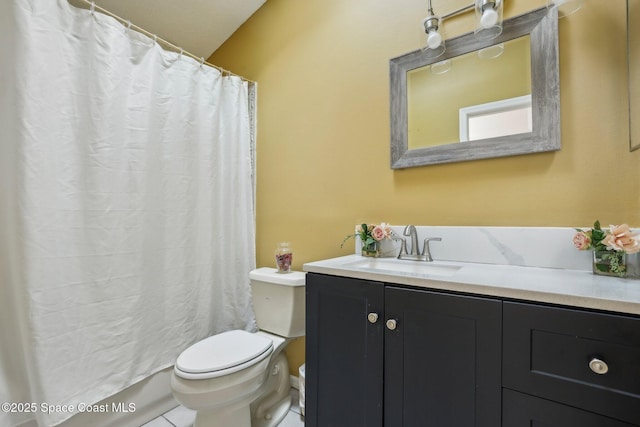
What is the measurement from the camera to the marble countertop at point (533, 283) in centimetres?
67

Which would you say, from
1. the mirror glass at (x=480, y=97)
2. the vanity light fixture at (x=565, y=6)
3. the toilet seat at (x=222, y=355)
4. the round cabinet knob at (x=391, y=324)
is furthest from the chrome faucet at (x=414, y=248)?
the vanity light fixture at (x=565, y=6)

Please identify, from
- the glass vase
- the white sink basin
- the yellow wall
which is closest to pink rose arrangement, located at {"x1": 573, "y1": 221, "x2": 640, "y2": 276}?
the yellow wall

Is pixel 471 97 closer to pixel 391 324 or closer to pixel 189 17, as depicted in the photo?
pixel 391 324

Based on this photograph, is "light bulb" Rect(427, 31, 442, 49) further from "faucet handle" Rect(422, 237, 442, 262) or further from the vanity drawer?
the vanity drawer

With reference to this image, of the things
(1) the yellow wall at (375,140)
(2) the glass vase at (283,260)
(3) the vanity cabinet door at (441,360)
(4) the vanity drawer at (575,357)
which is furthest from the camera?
(2) the glass vase at (283,260)

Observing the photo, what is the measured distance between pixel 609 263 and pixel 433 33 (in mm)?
1148

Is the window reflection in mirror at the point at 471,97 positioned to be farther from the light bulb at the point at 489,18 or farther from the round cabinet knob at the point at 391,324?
the round cabinet knob at the point at 391,324

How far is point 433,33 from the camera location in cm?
128

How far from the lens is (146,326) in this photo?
1475 mm

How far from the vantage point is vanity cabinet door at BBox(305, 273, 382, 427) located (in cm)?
97

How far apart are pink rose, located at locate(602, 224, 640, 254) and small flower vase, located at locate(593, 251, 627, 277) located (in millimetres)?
40

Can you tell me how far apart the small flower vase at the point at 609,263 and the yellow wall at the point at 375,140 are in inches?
6.1

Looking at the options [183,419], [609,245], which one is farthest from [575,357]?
[183,419]

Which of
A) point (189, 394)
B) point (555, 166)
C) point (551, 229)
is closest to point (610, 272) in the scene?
point (551, 229)
